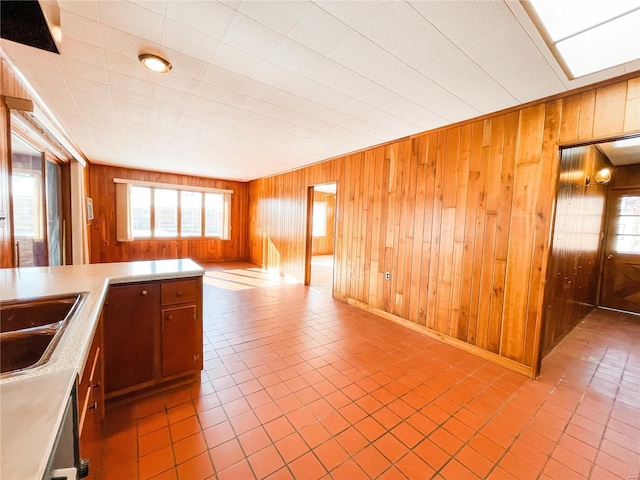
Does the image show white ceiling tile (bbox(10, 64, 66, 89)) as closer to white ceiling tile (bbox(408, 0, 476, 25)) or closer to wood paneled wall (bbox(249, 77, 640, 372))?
white ceiling tile (bbox(408, 0, 476, 25))

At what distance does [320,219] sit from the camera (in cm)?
1035

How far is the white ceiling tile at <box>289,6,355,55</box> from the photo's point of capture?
4.96ft

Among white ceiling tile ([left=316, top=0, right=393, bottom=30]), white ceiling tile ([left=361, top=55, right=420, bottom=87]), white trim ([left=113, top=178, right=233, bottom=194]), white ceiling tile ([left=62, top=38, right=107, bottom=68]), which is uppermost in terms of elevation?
white ceiling tile ([left=361, top=55, right=420, bottom=87])

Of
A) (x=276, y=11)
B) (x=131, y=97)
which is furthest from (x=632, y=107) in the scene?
(x=131, y=97)

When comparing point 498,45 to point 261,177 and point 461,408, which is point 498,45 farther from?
point 261,177

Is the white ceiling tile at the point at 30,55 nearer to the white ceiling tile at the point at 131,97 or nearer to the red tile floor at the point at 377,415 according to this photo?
the white ceiling tile at the point at 131,97

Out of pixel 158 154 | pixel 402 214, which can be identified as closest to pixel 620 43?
pixel 402 214

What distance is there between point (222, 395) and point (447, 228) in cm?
281

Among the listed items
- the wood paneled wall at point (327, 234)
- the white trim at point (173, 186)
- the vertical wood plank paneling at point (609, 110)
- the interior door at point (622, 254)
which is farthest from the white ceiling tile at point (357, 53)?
the wood paneled wall at point (327, 234)

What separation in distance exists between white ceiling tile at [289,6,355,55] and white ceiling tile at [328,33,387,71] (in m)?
0.05

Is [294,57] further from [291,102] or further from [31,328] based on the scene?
[31,328]

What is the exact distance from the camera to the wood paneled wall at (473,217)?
2.33 meters

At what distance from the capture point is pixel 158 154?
16.4 ft

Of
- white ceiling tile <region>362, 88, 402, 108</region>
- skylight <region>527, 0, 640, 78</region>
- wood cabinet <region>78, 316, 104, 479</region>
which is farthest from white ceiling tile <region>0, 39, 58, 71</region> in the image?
skylight <region>527, 0, 640, 78</region>
